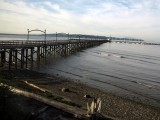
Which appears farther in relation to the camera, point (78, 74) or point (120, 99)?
point (78, 74)

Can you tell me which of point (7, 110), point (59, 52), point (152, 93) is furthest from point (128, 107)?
point (59, 52)

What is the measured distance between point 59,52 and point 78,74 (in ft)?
84.7

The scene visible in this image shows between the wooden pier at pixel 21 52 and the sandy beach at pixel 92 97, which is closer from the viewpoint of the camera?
the sandy beach at pixel 92 97

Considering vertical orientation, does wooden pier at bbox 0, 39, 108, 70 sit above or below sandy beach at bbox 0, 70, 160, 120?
above

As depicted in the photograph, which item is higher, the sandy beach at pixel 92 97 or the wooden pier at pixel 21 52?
the wooden pier at pixel 21 52

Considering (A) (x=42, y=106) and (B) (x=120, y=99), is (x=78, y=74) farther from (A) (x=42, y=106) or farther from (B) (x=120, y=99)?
(A) (x=42, y=106)

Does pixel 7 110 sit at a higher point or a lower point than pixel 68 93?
higher

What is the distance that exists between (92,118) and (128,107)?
326 inches

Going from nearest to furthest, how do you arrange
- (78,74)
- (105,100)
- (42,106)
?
(42,106)
(105,100)
(78,74)

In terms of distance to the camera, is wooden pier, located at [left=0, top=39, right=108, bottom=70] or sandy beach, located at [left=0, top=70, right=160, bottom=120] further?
wooden pier, located at [left=0, top=39, right=108, bottom=70]

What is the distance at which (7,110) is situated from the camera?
11953 millimetres

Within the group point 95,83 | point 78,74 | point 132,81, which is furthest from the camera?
point 78,74

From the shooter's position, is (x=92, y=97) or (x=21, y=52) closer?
(x=92, y=97)

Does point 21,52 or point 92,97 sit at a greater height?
point 21,52
